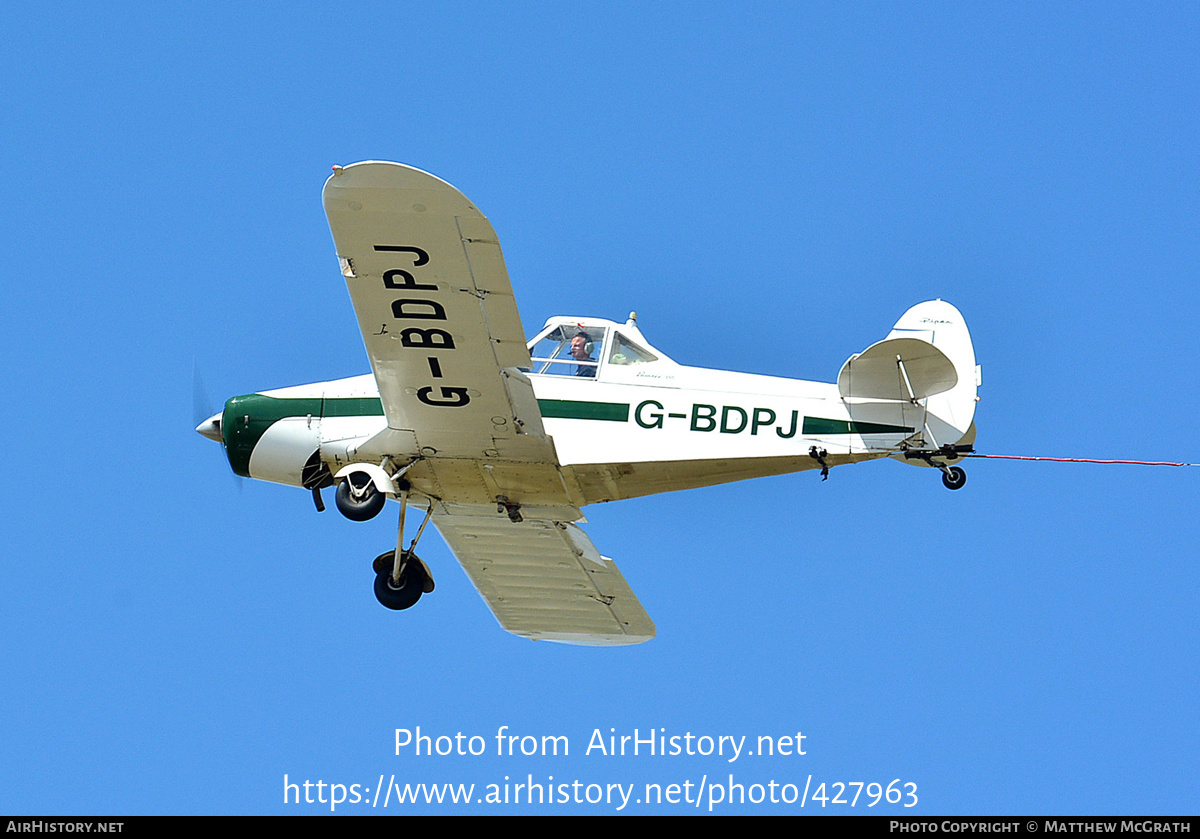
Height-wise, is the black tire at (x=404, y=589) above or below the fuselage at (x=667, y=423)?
below

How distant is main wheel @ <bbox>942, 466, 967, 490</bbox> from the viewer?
13188 mm

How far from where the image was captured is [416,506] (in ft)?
50.4

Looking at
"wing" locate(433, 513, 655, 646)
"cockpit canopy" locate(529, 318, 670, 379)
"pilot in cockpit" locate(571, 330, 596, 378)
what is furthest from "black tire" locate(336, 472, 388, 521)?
"pilot in cockpit" locate(571, 330, 596, 378)

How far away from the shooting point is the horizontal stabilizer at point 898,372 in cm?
1324

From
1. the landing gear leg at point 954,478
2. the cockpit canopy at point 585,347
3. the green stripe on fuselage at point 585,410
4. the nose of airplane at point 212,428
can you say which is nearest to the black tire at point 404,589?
the nose of airplane at point 212,428

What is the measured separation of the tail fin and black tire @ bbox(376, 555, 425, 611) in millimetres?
4468

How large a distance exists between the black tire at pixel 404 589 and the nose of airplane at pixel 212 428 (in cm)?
209

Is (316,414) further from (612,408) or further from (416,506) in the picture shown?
(612,408)

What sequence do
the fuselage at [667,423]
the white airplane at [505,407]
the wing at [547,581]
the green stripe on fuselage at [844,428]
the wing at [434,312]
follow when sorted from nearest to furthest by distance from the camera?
1. the wing at [434,312]
2. the white airplane at [505,407]
3. the green stripe on fuselage at [844,428]
4. the fuselage at [667,423]
5. the wing at [547,581]

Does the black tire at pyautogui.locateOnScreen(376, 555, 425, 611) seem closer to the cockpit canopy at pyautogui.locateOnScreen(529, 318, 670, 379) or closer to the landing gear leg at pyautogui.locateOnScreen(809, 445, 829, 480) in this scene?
the cockpit canopy at pyautogui.locateOnScreen(529, 318, 670, 379)

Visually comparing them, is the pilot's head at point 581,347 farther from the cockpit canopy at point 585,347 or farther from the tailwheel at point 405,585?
the tailwheel at point 405,585

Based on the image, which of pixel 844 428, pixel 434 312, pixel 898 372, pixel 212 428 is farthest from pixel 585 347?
pixel 212 428

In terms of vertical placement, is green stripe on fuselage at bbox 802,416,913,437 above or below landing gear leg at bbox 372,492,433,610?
above
